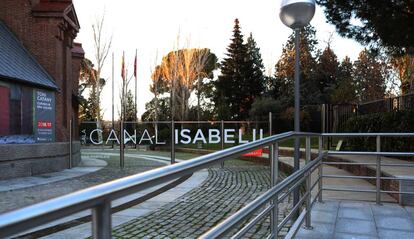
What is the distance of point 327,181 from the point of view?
9.31 metres

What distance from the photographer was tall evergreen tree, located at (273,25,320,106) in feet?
140

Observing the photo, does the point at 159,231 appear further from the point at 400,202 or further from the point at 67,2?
the point at 67,2

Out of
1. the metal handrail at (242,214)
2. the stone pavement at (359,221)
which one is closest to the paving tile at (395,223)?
the stone pavement at (359,221)

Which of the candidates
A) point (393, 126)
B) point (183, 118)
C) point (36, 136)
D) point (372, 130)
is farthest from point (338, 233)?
point (183, 118)

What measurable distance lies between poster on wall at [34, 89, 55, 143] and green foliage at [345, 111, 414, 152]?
10710 mm

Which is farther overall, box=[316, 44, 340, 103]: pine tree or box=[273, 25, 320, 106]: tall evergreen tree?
box=[316, 44, 340, 103]: pine tree

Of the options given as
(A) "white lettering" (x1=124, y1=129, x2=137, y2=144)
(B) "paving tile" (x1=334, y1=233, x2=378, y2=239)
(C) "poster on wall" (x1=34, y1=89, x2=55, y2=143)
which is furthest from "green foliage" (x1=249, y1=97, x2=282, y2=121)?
(B) "paving tile" (x1=334, y1=233, x2=378, y2=239)

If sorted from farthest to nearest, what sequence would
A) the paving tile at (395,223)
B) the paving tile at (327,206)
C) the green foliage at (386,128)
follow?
1. the green foliage at (386,128)
2. the paving tile at (327,206)
3. the paving tile at (395,223)

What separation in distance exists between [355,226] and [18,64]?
12.6 m

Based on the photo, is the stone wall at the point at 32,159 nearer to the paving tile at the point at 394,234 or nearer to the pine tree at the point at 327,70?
the paving tile at the point at 394,234

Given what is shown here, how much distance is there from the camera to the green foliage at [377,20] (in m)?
11.4

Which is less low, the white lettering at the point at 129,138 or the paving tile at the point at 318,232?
the white lettering at the point at 129,138

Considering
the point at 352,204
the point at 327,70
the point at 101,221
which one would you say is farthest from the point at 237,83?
the point at 101,221

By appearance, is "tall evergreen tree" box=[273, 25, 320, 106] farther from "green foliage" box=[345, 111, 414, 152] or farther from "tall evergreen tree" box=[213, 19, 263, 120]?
"green foliage" box=[345, 111, 414, 152]
